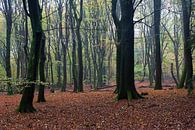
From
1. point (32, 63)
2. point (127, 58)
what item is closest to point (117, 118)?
point (32, 63)

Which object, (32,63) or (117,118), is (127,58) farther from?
(117,118)

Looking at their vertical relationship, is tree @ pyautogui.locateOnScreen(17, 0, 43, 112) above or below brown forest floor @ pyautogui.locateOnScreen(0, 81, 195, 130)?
above

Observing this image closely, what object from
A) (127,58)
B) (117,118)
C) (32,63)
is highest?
(127,58)

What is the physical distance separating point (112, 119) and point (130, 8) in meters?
7.57

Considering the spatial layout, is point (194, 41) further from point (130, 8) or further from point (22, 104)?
point (22, 104)

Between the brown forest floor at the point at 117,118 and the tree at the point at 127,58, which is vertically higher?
the tree at the point at 127,58

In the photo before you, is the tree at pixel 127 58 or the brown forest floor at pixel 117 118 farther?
the tree at pixel 127 58

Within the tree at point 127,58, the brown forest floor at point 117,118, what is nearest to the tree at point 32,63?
the brown forest floor at point 117,118

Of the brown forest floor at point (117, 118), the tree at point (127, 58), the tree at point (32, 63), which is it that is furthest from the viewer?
the tree at point (127, 58)

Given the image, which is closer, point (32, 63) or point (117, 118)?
point (117, 118)

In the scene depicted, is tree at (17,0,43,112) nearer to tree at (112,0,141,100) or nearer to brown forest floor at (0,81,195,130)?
brown forest floor at (0,81,195,130)

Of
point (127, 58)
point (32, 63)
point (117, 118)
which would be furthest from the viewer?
point (127, 58)

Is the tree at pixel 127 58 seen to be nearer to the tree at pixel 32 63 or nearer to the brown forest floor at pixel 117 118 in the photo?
the brown forest floor at pixel 117 118

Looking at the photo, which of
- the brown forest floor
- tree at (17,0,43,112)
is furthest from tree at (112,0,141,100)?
tree at (17,0,43,112)
